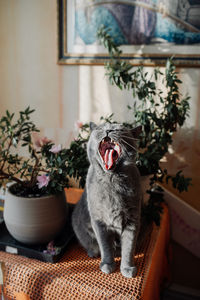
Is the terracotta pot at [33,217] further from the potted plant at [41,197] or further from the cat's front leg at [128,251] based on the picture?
the cat's front leg at [128,251]

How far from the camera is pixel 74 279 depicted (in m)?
0.81

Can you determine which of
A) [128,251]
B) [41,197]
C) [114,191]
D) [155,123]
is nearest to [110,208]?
[114,191]

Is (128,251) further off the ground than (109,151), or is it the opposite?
(109,151)

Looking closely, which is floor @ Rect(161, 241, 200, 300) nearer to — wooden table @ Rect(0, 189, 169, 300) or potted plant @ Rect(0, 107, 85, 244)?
wooden table @ Rect(0, 189, 169, 300)

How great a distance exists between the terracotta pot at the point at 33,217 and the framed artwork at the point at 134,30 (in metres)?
0.82

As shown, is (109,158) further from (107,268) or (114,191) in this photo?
(107,268)

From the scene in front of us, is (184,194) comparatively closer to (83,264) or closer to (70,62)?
(83,264)

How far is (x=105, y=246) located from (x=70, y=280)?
0.50ft

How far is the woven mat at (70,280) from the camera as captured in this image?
77 centimetres

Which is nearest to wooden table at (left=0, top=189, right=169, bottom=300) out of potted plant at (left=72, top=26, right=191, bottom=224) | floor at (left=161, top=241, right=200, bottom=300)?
potted plant at (left=72, top=26, right=191, bottom=224)

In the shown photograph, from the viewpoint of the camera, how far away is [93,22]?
1.30 m

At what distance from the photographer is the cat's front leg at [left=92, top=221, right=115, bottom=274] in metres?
0.84

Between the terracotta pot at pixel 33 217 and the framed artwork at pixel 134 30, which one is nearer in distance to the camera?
the terracotta pot at pixel 33 217

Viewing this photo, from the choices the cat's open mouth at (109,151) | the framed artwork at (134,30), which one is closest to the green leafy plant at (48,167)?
the cat's open mouth at (109,151)
